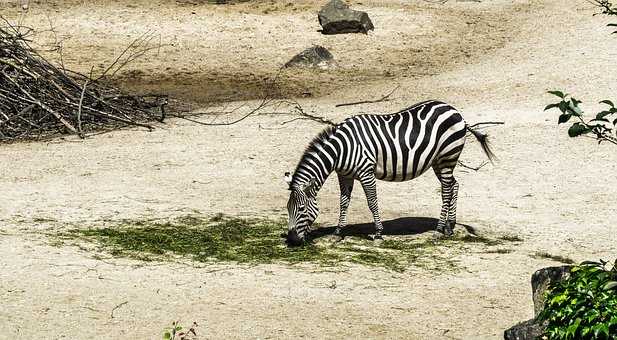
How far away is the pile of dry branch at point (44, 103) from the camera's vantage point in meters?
16.5

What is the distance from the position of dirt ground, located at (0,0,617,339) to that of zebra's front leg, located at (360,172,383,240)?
1013mm

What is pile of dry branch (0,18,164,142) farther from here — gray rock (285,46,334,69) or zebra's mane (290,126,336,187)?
zebra's mane (290,126,336,187)

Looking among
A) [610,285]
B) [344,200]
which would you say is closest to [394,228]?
[344,200]

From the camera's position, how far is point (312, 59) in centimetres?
2038

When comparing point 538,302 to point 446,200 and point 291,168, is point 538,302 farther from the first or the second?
point 291,168

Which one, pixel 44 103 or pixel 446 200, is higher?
pixel 44 103

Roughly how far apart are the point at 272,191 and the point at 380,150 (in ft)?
8.40

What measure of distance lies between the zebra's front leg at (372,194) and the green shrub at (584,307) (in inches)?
208

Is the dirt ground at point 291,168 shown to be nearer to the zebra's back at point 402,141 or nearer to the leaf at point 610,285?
the zebra's back at point 402,141

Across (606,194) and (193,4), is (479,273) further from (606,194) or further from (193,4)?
(193,4)

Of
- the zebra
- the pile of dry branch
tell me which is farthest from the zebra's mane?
the pile of dry branch

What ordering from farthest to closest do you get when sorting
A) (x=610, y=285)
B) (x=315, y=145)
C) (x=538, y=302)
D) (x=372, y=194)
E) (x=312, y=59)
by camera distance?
1. (x=312, y=59)
2. (x=372, y=194)
3. (x=315, y=145)
4. (x=538, y=302)
5. (x=610, y=285)

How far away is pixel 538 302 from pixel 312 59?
1351 cm

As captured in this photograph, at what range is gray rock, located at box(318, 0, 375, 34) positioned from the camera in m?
22.1
